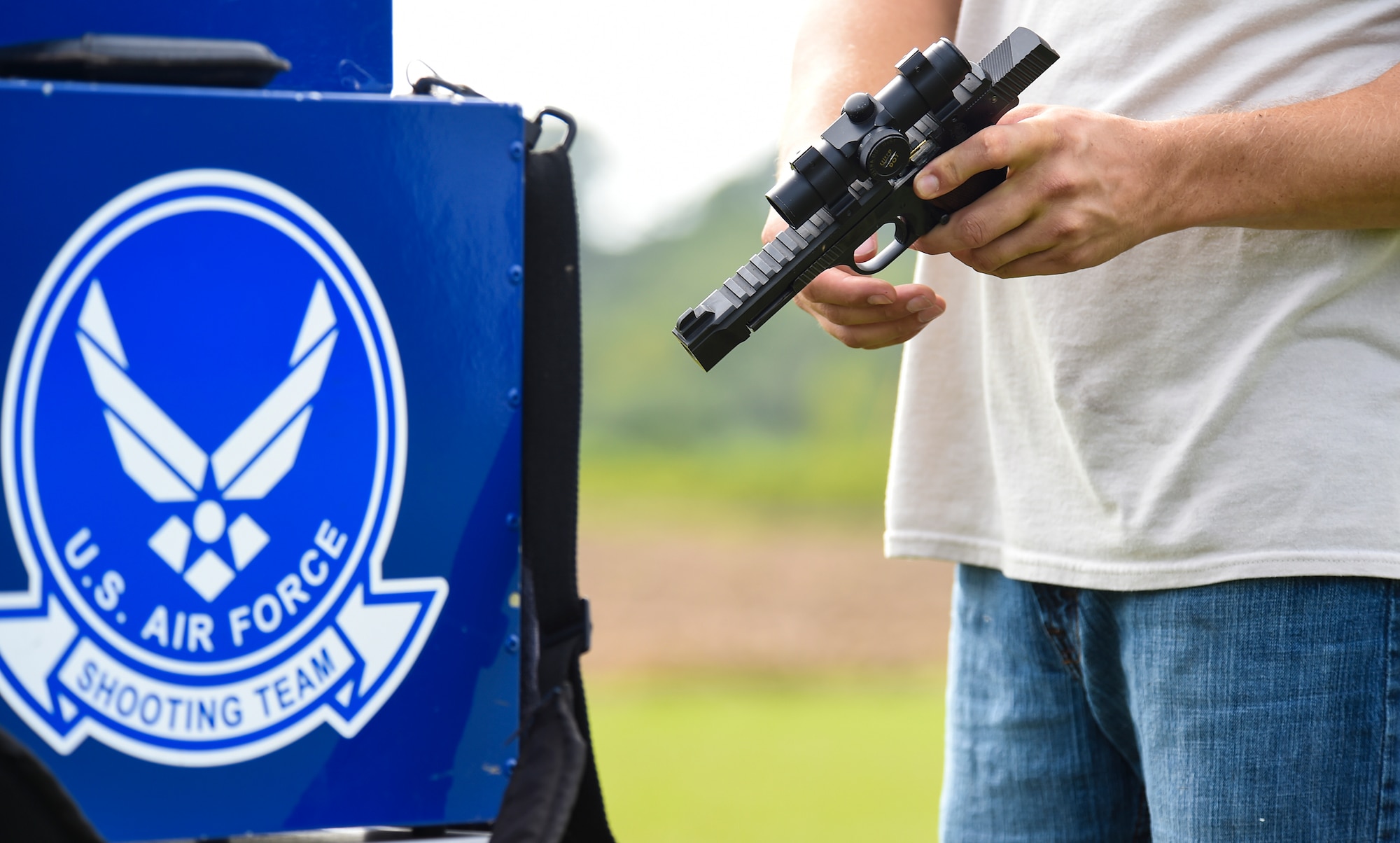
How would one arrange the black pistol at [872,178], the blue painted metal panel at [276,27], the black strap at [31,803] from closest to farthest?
the black strap at [31,803], the blue painted metal panel at [276,27], the black pistol at [872,178]

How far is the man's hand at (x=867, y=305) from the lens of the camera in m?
1.11

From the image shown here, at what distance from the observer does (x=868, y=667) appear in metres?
10.7

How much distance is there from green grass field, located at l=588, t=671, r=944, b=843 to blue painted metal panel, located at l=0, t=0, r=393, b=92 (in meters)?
5.17

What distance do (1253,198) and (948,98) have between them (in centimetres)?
26

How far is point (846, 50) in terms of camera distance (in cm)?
132

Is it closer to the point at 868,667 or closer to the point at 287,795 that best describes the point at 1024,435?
the point at 287,795

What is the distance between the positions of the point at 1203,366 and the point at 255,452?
2.58 ft

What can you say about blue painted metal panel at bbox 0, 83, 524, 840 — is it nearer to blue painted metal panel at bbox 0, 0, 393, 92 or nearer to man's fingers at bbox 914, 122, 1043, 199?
blue painted metal panel at bbox 0, 0, 393, 92

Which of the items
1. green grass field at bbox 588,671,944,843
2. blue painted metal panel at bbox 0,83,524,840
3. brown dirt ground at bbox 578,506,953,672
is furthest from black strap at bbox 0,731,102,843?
brown dirt ground at bbox 578,506,953,672

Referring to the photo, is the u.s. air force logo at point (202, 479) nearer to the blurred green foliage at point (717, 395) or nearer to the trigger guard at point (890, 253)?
the trigger guard at point (890, 253)

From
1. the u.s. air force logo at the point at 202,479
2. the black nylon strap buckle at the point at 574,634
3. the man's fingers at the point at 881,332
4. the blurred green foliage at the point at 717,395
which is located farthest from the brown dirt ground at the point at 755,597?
the u.s. air force logo at the point at 202,479

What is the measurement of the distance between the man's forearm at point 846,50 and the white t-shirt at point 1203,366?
146 mm

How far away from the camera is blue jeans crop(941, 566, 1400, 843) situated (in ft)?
3.34

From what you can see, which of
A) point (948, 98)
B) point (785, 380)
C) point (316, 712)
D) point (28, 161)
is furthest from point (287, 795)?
point (785, 380)
